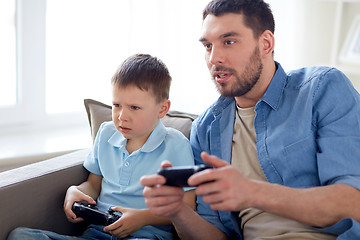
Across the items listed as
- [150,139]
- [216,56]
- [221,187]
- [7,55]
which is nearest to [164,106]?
[150,139]

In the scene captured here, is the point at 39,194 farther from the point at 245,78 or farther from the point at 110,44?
the point at 110,44

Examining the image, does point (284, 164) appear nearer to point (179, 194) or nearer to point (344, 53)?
point (179, 194)

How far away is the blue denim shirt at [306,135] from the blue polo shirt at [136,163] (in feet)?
0.37

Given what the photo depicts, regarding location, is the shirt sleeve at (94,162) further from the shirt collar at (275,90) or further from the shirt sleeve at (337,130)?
the shirt sleeve at (337,130)

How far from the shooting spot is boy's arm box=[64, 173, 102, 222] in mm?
1471

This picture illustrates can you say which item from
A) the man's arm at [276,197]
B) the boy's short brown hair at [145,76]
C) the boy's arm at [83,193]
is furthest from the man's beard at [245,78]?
the boy's arm at [83,193]

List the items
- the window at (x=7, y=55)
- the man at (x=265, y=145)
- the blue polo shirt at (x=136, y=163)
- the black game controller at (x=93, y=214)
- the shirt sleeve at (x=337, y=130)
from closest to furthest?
the man at (x=265, y=145) < the shirt sleeve at (x=337, y=130) < the black game controller at (x=93, y=214) < the blue polo shirt at (x=136, y=163) < the window at (x=7, y=55)

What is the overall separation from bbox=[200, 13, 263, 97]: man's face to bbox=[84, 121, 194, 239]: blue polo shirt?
221 millimetres

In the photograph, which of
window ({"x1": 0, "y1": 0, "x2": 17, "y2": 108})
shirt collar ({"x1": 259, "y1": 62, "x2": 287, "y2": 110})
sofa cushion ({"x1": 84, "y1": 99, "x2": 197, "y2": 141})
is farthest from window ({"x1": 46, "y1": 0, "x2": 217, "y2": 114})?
shirt collar ({"x1": 259, "y1": 62, "x2": 287, "y2": 110})

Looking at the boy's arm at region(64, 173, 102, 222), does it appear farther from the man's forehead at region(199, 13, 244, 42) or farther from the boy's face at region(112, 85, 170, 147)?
the man's forehead at region(199, 13, 244, 42)

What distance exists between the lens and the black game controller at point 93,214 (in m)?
1.42

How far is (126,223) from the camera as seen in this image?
1.40 m

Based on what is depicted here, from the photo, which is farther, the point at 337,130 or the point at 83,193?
the point at 83,193

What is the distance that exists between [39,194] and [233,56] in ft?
2.27
